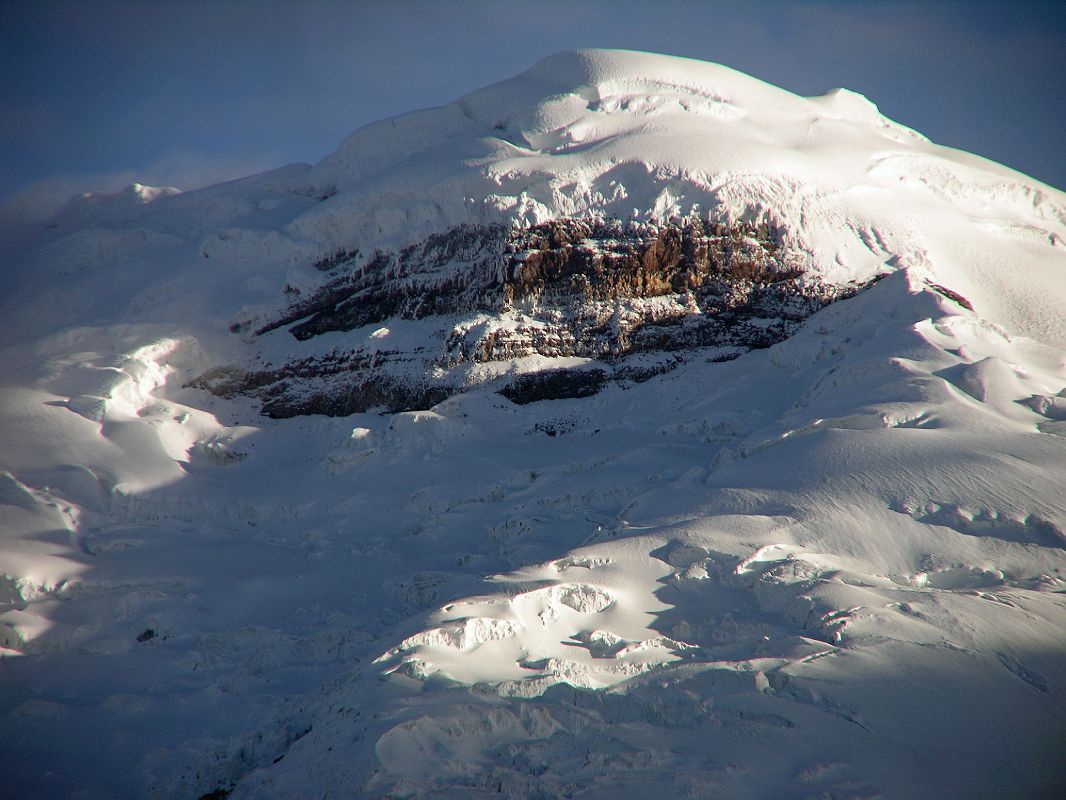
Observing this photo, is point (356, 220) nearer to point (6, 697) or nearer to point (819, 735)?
point (6, 697)

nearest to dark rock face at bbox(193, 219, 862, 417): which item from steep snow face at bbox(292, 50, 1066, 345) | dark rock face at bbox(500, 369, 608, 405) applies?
dark rock face at bbox(500, 369, 608, 405)

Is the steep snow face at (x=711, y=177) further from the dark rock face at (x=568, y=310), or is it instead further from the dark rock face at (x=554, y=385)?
the dark rock face at (x=554, y=385)

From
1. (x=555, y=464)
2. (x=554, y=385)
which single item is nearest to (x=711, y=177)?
(x=554, y=385)

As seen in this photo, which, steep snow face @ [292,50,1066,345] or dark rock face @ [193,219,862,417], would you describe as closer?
dark rock face @ [193,219,862,417]

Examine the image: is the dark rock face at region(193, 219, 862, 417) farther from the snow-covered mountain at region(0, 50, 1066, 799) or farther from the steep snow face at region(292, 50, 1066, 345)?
the steep snow face at region(292, 50, 1066, 345)

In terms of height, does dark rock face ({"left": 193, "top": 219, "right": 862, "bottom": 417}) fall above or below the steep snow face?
below
